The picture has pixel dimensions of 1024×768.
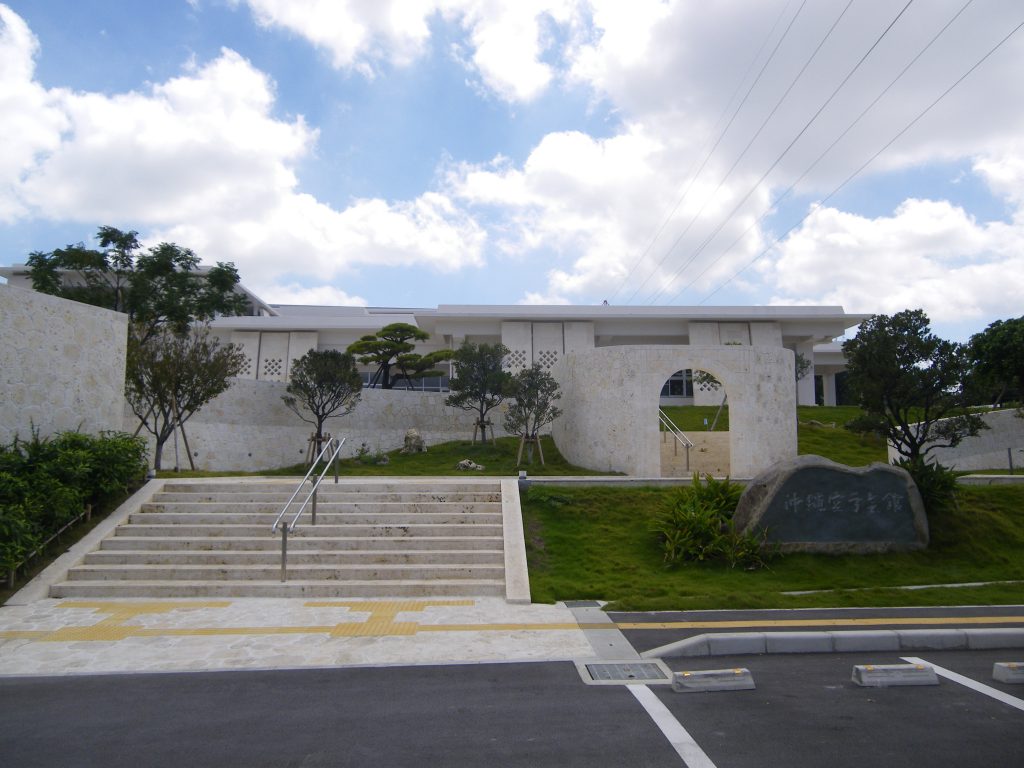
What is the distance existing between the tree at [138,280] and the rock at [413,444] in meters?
7.84

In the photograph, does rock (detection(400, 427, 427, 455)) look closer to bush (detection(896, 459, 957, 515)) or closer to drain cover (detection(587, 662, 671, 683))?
bush (detection(896, 459, 957, 515))

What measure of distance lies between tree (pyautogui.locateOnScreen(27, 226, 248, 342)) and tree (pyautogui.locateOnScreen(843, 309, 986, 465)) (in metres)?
18.9

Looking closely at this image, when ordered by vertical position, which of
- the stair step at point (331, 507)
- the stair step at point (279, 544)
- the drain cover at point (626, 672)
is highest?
the stair step at point (331, 507)

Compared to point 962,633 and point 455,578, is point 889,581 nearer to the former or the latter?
point 962,633

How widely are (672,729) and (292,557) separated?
6607mm

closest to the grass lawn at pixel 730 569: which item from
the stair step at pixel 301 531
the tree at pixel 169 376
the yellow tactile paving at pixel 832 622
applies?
the yellow tactile paving at pixel 832 622

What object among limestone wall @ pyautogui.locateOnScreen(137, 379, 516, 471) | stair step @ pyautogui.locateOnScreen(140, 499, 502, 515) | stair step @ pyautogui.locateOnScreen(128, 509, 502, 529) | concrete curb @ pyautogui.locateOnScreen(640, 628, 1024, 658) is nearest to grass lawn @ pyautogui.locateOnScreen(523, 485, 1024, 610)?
stair step @ pyautogui.locateOnScreen(128, 509, 502, 529)

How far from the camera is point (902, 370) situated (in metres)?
12.9

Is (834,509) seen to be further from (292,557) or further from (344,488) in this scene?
(292,557)

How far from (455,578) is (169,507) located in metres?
5.23

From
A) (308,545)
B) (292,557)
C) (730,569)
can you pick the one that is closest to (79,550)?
(292,557)

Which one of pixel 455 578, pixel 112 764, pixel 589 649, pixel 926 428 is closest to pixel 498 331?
pixel 926 428

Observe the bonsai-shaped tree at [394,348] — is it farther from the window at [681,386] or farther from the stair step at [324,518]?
the stair step at [324,518]

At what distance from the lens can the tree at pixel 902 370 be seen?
1291 cm
